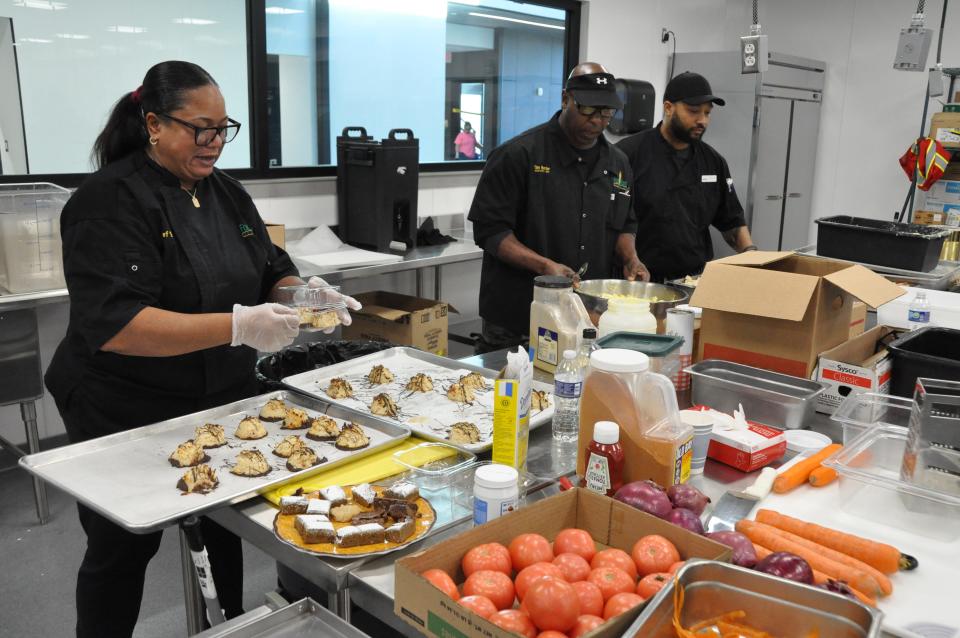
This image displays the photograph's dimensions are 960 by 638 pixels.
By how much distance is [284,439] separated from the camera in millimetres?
1846

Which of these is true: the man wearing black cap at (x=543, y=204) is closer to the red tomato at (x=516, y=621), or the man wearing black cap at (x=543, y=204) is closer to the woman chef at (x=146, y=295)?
the woman chef at (x=146, y=295)

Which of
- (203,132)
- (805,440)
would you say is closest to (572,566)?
(805,440)

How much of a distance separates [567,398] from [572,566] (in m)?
0.70

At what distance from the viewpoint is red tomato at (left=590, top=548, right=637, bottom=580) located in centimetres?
117

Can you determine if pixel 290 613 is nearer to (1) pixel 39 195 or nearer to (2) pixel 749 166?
(1) pixel 39 195

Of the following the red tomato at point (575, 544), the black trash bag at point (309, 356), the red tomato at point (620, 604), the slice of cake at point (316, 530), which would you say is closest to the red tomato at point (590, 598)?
the red tomato at point (620, 604)

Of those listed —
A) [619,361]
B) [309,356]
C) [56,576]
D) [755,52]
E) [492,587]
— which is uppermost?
[755,52]

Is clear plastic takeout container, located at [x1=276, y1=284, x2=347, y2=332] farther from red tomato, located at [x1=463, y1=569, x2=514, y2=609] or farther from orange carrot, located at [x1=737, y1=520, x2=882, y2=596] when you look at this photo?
orange carrot, located at [x1=737, y1=520, x2=882, y2=596]

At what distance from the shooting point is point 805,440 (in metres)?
1.83

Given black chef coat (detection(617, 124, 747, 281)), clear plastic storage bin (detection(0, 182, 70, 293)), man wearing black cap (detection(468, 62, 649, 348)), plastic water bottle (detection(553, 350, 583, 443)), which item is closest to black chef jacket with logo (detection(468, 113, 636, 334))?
man wearing black cap (detection(468, 62, 649, 348))

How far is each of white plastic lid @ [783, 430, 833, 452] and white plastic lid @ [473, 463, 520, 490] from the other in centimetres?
82

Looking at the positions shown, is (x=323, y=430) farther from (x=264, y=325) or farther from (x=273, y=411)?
(x=264, y=325)

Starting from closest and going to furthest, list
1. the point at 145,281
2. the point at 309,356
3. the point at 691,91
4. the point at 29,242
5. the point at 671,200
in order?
the point at 145,281 < the point at 309,356 < the point at 29,242 < the point at 691,91 < the point at 671,200

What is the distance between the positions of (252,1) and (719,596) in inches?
171
